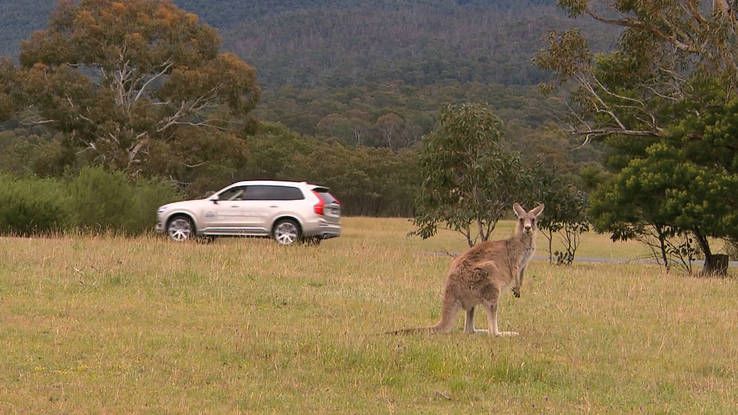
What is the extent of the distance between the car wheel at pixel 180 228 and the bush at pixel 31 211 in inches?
110

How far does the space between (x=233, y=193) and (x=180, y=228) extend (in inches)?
63.8

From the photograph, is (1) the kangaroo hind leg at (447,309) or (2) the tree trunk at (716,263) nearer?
(1) the kangaroo hind leg at (447,309)

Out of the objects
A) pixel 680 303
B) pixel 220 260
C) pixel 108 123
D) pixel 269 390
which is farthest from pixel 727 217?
pixel 108 123

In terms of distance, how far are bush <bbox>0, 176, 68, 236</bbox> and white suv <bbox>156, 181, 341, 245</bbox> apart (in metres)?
2.75

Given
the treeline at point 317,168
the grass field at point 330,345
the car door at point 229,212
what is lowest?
the grass field at point 330,345

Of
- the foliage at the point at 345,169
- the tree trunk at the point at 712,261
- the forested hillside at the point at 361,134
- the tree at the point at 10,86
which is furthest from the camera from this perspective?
the foliage at the point at 345,169

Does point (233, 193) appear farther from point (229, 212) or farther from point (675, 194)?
point (675, 194)

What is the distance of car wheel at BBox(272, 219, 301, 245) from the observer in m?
26.0

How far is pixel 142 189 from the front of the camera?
3136 centimetres

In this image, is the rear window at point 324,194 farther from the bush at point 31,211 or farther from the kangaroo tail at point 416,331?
the kangaroo tail at point 416,331

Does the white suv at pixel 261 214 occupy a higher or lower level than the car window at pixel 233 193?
lower

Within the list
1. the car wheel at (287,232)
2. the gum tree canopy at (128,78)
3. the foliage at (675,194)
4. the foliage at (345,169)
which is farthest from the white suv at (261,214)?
the foliage at (345,169)

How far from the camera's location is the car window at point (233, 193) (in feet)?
87.9

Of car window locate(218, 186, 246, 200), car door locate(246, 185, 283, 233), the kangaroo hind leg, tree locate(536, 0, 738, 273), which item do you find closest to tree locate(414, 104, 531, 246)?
tree locate(536, 0, 738, 273)
